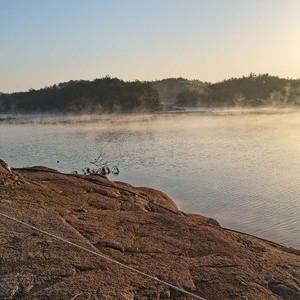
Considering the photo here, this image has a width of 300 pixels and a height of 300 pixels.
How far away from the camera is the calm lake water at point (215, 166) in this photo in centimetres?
1187

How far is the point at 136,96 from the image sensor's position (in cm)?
9206

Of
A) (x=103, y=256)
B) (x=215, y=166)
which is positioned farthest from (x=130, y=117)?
(x=103, y=256)

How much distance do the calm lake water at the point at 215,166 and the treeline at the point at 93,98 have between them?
5408cm

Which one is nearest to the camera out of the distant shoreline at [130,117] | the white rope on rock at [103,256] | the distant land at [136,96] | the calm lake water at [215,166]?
the white rope on rock at [103,256]

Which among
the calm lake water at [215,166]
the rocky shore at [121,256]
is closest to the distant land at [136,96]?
the calm lake water at [215,166]

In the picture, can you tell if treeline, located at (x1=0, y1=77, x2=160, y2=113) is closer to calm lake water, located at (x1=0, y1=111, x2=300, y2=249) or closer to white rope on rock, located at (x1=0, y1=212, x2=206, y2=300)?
calm lake water, located at (x1=0, y1=111, x2=300, y2=249)

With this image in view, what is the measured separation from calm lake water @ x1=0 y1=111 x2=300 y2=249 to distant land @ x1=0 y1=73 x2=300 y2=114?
55.0m

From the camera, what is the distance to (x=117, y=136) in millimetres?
37281

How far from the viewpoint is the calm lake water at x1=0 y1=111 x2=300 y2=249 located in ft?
38.9

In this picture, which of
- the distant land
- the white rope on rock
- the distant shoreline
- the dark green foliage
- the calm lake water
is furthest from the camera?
the dark green foliage

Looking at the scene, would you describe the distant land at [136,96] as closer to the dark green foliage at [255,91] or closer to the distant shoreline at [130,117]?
the dark green foliage at [255,91]

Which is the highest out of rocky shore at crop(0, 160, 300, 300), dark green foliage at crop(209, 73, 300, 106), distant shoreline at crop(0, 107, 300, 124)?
rocky shore at crop(0, 160, 300, 300)

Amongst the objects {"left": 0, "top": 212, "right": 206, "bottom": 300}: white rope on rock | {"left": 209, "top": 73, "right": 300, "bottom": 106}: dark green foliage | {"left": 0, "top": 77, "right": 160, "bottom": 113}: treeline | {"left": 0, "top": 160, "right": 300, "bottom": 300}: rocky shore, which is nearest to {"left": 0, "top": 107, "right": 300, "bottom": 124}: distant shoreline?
{"left": 0, "top": 77, "right": 160, "bottom": 113}: treeline

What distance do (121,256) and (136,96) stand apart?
86.8 metres
